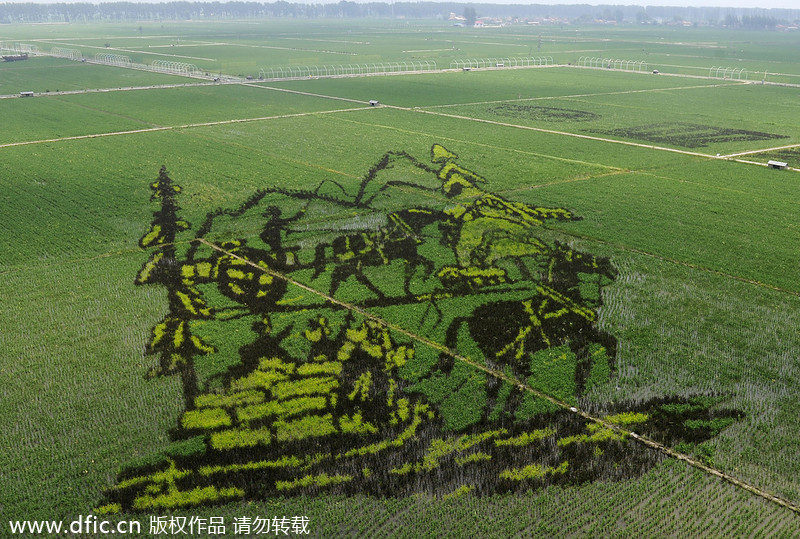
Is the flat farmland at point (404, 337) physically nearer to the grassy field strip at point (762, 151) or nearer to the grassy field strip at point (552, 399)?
the grassy field strip at point (552, 399)

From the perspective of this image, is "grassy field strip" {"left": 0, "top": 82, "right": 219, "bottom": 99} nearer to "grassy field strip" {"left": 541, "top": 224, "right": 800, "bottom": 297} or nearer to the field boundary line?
the field boundary line

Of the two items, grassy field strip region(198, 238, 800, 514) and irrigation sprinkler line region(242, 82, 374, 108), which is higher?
irrigation sprinkler line region(242, 82, 374, 108)

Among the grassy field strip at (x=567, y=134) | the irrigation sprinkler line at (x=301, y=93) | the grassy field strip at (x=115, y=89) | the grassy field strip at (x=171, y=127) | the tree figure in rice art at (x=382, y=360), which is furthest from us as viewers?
the grassy field strip at (x=115, y=89)

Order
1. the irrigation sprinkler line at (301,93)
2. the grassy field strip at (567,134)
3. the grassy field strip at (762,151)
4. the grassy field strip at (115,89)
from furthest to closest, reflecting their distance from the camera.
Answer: the grassy field strip at (115,89) → the irrigation sprinkler line at (301,93) → the grassy field strip at (567,134) → the grassy field strip at (762,151)

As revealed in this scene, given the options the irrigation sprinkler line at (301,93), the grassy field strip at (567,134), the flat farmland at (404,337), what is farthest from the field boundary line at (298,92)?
the flat farmland at (404,337)

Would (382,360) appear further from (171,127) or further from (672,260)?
(171,127)

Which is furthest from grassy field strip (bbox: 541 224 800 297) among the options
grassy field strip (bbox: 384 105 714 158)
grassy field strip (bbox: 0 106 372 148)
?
grassy field strip (bbox: 0 106 372 148)
